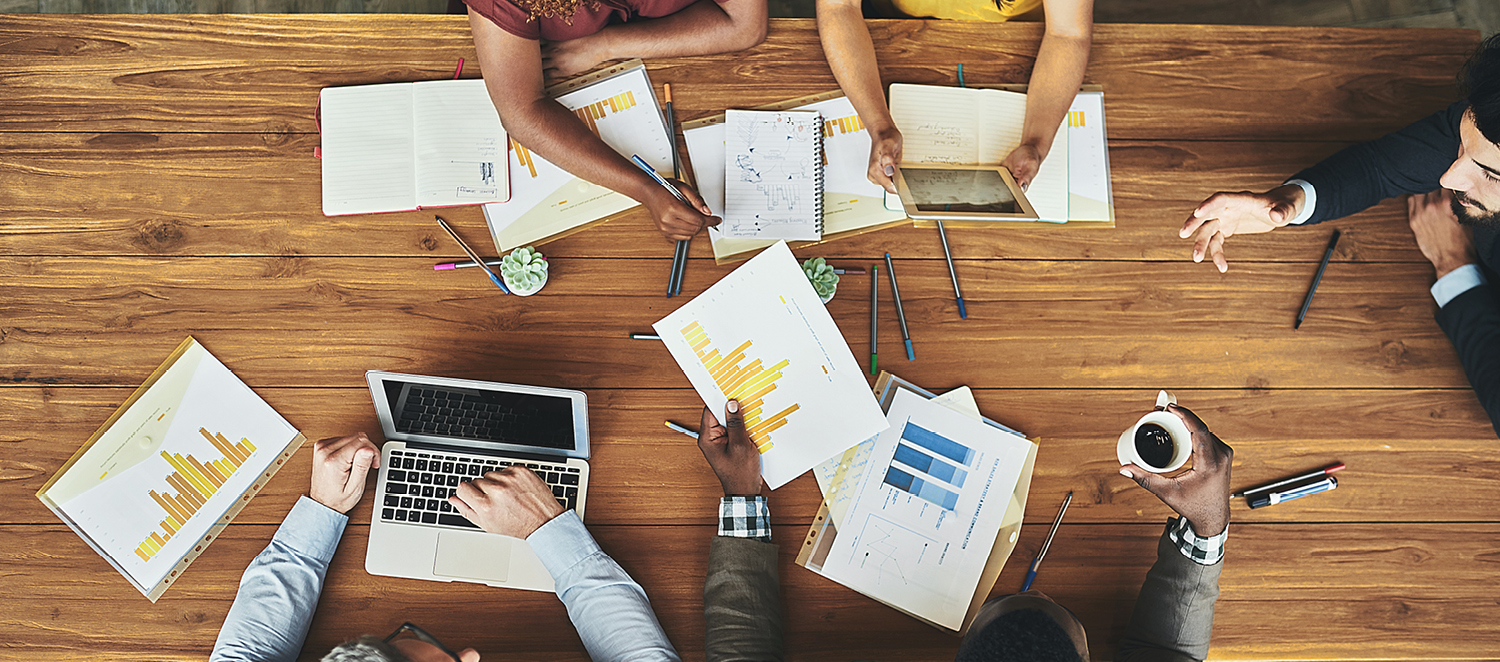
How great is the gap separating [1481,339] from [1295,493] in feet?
1.35

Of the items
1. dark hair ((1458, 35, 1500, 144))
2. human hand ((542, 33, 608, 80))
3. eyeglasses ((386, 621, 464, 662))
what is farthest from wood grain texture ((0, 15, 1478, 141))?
eyeglasses ((386, 621, 464, 662))

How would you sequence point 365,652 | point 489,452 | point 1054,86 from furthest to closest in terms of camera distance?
point 1054,86
point 489,452
point 365,652

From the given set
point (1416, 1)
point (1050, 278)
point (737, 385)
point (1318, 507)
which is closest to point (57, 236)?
point (737, 385)

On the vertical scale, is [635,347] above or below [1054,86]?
below

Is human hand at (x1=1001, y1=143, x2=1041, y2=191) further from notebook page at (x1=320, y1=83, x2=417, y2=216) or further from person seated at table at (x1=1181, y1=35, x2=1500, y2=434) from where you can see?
notebook page at (x1=320, y1=83, x2=417, y2=216)

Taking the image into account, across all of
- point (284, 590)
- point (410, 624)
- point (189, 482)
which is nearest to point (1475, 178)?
point (410, 624)

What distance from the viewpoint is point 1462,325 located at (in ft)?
4.26

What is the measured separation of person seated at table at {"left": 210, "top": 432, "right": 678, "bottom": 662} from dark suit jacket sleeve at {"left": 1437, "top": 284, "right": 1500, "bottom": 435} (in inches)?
57.7

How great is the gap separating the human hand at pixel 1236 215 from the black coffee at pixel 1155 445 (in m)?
0.37

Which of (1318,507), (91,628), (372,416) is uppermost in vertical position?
(372,416)

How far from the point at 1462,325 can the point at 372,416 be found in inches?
75.6

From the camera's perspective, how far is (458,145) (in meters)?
1.37

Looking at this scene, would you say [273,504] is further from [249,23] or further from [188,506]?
[249,23]

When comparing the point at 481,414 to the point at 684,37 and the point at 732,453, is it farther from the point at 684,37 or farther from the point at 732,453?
the point at 684,37
